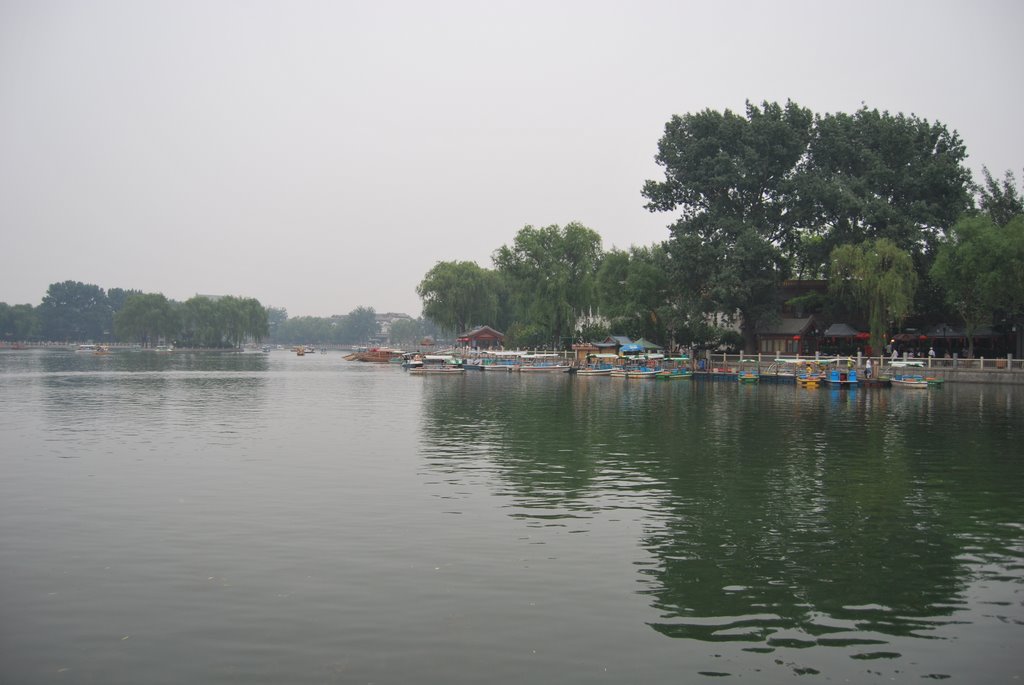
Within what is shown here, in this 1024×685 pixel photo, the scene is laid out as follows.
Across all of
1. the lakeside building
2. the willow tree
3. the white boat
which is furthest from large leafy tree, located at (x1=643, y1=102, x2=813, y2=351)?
the lakeside building

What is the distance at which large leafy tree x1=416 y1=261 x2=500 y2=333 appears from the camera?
12000cm

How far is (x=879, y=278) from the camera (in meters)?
68.4

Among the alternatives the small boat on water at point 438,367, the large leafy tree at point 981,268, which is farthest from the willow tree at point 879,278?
the small boat on water at point 438,367

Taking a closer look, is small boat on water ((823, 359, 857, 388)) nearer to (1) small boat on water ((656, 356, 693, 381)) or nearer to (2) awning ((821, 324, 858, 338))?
(2) awning ((821, 324, 858, 338))

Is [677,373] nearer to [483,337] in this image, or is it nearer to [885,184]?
[885,184]

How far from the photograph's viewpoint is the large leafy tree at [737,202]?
75188 mm

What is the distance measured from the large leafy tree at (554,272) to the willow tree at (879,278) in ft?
108

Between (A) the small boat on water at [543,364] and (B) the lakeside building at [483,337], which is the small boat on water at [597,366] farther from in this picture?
(B) the lakeside building at [483,337]

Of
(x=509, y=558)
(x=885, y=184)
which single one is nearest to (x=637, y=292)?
(x=885, y=184)

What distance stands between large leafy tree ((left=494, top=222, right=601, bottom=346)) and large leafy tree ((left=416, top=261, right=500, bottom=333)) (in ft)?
58.2

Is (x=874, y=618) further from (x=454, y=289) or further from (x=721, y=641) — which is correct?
(x=454, y=289)

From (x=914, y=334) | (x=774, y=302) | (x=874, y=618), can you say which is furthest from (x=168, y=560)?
(x=914, y=334)

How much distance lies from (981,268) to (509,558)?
59549mm

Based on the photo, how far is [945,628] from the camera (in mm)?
11305
